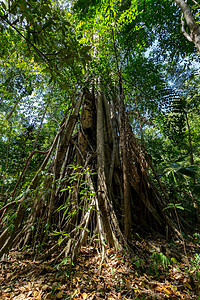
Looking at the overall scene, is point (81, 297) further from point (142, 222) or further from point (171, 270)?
point (142, 222)

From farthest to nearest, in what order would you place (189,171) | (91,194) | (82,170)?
(189,171) < (82,170) < (91,194)

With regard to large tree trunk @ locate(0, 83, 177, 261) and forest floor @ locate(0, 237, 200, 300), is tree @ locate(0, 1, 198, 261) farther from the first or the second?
Result: forest floor @ locate(0, 237, 200, 300)

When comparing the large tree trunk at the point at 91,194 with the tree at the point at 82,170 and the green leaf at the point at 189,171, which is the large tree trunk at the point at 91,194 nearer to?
the tree at the point at 82,170

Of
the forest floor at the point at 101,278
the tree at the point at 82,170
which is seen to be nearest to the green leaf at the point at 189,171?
the tree at the point at 82,170

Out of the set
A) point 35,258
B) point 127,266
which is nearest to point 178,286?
point 127,266

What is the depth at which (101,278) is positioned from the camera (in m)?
1.42

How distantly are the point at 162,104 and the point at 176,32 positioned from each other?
2.32m

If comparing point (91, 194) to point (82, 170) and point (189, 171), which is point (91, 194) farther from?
point (189, 171)

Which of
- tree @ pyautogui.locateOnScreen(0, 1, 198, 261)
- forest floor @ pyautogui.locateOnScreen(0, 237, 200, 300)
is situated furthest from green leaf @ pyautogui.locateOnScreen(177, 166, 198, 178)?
forest floor @ pyautogui.locateOnScreen(0, 237, 200, 300)

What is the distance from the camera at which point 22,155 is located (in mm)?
4645

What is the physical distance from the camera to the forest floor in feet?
4.04

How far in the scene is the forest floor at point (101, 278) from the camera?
1.23 meters

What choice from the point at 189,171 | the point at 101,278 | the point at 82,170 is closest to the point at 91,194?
the point at 101,278

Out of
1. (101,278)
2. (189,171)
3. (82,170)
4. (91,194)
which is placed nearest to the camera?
(101,278)
